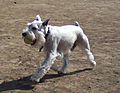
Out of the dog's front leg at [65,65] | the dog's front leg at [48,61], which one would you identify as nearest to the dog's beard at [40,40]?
the dog's front leg at [48,61]

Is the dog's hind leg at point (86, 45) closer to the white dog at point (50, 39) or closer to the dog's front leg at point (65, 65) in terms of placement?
the white dog at point (50, 39)

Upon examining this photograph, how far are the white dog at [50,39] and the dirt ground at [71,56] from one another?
1.13ft

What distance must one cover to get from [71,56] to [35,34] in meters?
2.30

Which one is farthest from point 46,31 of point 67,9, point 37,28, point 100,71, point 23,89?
point 67,9

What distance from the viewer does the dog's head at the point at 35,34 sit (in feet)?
20.9

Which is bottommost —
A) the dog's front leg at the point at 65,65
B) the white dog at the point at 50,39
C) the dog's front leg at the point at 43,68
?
the dog's front leg at the point at 65,65

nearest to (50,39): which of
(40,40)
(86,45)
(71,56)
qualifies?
(40,40)

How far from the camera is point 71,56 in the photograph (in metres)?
8.62

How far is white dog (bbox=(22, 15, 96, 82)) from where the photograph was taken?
21.2 feet

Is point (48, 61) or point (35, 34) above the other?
point (35, 34)

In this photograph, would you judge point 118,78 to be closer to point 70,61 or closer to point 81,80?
point 81,80

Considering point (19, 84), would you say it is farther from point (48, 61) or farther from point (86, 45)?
point (86, 45)

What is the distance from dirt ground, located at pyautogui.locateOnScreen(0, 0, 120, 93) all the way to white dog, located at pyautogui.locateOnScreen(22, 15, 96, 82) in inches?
13.5

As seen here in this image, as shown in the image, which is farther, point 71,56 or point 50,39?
point 71,56
